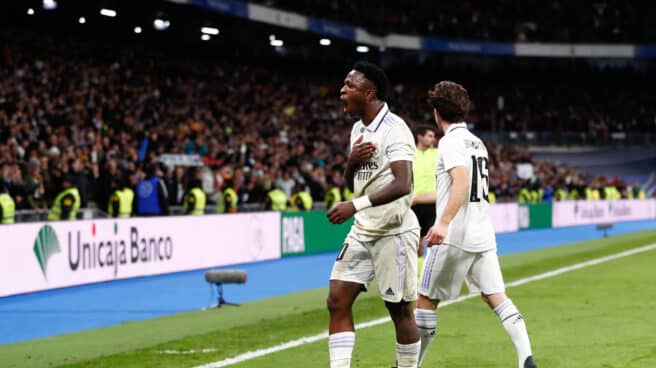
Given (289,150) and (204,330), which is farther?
(289,150)

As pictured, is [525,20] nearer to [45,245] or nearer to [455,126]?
[45,245]

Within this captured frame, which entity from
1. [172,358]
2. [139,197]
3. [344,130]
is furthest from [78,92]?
[172,358]

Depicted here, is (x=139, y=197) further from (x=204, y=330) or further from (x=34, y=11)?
(x=34, y=11)

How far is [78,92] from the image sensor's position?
2816cm

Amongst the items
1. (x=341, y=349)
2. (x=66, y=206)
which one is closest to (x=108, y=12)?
(x=66, y=206)

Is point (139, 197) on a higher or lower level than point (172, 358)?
higher

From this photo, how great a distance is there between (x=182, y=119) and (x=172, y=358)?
77.3ft

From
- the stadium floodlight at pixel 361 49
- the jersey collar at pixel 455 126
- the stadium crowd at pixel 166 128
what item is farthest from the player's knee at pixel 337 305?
the stadium floodlight at pixel 361 49

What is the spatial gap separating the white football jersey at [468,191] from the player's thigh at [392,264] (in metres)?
0.70

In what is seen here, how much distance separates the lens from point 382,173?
648 cm

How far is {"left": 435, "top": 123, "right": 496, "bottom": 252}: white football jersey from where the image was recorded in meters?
7.17

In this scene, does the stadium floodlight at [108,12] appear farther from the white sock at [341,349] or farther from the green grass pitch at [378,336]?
the white sock at [341,349]

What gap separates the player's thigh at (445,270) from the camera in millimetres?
7254

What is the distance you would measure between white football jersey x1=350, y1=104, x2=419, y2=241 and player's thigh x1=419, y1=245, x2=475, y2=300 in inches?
29.9
